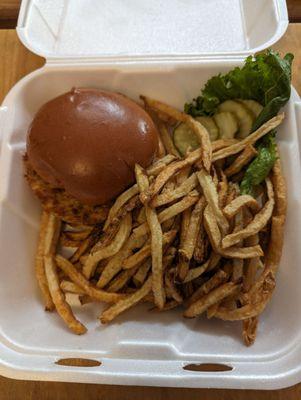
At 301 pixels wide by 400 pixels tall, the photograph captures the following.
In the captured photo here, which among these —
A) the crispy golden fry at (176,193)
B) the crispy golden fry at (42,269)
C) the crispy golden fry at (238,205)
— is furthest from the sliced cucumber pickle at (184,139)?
the crispy golden fry at (42,269)

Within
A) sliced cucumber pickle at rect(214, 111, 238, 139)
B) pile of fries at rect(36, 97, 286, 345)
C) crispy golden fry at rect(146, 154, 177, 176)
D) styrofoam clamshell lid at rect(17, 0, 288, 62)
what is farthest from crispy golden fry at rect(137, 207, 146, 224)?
styrofoam clamshell lid at rect(17, 0, 288, 62)

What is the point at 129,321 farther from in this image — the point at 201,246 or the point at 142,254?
the point at 201,246

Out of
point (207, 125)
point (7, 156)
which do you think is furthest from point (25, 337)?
point (207, 125)

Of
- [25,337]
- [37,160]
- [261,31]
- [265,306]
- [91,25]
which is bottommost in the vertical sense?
[25,337]

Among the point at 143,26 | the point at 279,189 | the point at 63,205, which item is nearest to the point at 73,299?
the point at 63,205

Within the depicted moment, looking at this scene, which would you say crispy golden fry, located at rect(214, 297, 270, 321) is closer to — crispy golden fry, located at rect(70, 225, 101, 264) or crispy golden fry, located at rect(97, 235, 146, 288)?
crispy golden fry, located at rect(97, 235, 146, 288)

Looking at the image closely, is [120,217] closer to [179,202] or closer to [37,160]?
[179,202]
